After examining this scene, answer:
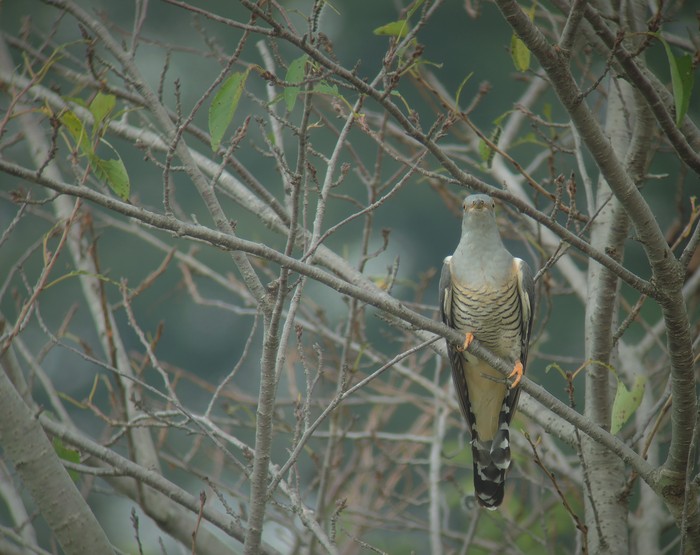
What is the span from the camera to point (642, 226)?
208 centimetres

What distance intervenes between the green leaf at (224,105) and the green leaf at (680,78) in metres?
1.03

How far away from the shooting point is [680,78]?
1.73 meters

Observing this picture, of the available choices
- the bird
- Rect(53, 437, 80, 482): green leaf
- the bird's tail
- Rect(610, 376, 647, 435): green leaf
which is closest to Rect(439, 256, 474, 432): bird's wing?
the bird

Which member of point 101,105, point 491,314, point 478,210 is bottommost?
point 101,105

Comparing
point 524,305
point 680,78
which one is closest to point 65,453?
point 524,305

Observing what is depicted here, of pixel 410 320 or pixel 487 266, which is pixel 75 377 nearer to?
pixel 487 266

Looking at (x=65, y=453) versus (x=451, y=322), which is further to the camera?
(x=451, y=322)

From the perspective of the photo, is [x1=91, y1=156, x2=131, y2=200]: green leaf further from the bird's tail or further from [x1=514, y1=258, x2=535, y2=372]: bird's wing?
the bird's tail

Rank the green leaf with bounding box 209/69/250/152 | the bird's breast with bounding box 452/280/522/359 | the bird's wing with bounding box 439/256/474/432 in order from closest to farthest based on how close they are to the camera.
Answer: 1. the green leaf with bounding box 209/69/250/152
2. the bird's breast with bounding box 452/280/522/359
3. the bird's wing with bounding box 439/256/474/432

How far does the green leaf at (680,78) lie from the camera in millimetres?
1713

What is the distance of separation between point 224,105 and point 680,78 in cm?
114

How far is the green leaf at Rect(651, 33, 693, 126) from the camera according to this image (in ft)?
5.62

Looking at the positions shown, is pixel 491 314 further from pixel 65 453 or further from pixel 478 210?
pixel 65 453

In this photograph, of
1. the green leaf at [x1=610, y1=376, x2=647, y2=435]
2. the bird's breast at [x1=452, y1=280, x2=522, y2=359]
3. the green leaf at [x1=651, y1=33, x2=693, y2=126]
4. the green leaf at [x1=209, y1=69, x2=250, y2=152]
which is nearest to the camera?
the green leaf at [x1=651, y1=33, x2=693, y2=126]
